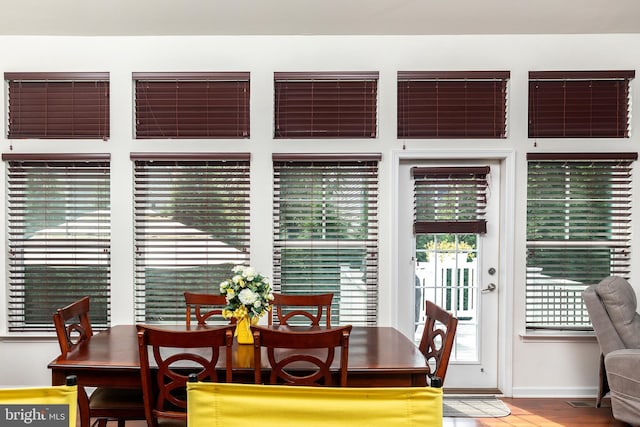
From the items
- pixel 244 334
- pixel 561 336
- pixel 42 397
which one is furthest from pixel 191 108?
pixel 561 336

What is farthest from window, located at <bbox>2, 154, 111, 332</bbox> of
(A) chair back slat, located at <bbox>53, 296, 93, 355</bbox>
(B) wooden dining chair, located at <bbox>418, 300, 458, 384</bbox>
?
(B) wooden dining chair, located at <bbox>418, 300, 458, 384</bbox>

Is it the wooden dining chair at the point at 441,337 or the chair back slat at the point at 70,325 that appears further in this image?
the chair back slat at the point at 70,325

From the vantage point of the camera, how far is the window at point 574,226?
11.5 feet

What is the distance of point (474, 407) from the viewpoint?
3.32m

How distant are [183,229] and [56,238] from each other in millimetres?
978

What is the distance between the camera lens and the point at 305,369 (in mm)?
2131

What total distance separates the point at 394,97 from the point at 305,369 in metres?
2.20

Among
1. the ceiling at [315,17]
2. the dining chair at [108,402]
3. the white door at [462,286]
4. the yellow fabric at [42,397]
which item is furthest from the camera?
the white door at [462,286]

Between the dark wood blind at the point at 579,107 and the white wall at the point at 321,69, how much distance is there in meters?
0.08

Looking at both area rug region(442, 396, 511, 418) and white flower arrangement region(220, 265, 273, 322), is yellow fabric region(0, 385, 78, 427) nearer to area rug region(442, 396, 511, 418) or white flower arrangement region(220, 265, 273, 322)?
white flower arrangement region(220, 265, 273, 322)

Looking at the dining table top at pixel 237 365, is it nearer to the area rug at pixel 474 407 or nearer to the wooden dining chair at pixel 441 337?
the wooden dining chair at pixel 441 337

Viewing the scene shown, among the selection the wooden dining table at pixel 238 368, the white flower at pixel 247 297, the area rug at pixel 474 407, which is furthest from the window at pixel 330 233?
the wooden dining table at pixel 238 368

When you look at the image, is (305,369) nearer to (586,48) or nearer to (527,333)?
(527,333)

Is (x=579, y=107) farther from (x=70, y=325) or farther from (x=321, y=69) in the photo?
(x=70, y=325)
